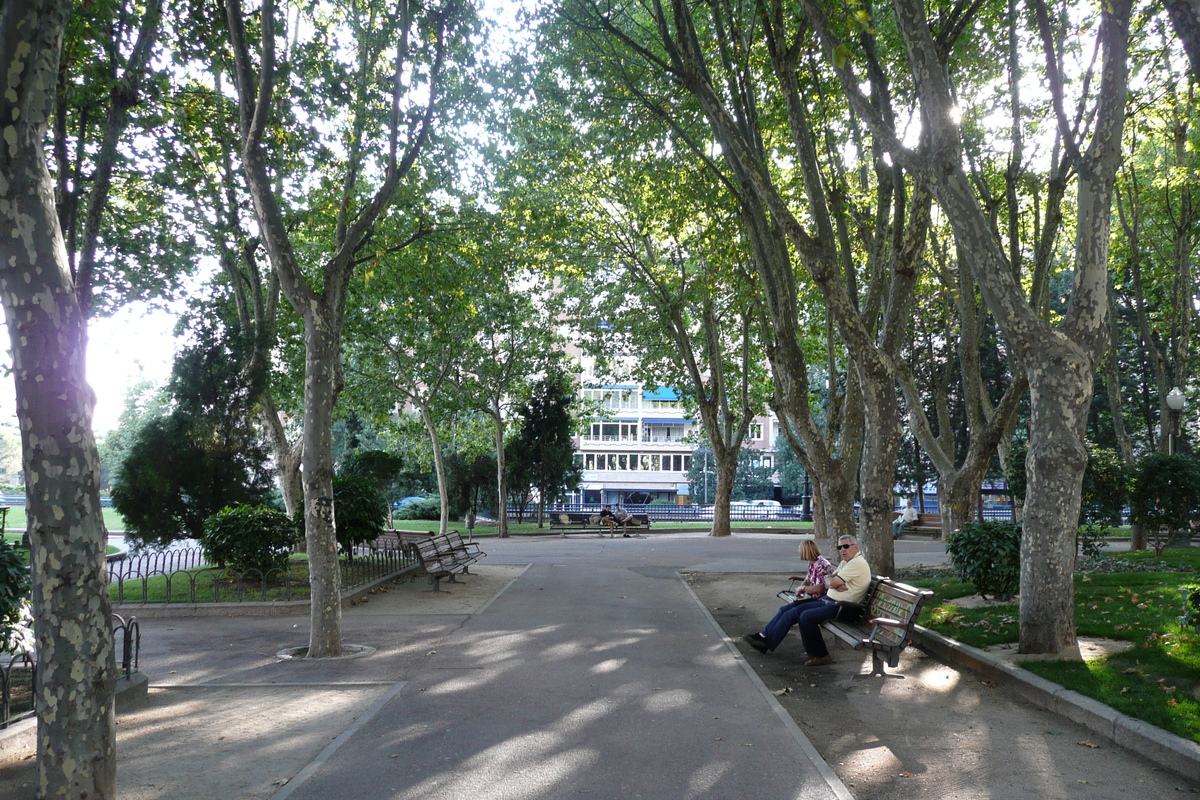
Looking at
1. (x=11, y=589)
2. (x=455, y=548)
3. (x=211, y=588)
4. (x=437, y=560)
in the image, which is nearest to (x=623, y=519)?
(x=455, y=548)

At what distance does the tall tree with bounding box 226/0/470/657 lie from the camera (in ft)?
29.3

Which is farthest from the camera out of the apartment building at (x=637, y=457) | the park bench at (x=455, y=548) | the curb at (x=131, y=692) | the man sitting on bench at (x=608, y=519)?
the apartment building at (x=637, y=457)

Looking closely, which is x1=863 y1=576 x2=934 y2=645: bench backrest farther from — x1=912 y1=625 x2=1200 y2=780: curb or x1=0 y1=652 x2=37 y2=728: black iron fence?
x1=0 y1=652 x2=37 y2=728: black iron fence

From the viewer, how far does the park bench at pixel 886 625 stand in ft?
25.5

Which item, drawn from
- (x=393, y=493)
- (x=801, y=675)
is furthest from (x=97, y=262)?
(x=393, y=493)

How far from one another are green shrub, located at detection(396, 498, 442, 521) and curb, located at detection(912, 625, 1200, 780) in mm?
39582

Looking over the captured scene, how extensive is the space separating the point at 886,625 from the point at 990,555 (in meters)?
3.66

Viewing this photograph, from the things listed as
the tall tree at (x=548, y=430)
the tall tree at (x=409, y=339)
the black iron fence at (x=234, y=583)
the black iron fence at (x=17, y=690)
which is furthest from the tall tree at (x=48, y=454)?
the tall tree at (x=548, y=430)

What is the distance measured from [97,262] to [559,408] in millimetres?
20945

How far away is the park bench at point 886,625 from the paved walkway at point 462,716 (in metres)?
1.08

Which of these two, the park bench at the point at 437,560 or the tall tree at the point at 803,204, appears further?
the park bench at the point at 437,560

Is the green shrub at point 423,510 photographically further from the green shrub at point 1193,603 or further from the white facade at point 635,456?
the green shrub at point 1193,603

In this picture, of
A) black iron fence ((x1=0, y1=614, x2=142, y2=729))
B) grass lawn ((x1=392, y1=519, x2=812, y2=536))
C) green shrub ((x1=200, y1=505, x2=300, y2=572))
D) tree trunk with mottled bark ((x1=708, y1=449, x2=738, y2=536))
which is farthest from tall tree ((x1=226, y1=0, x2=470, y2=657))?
grass lawn ((x1=392, y1=519, x2=812, y2=536))

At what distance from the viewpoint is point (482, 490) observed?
4025 centimetres
